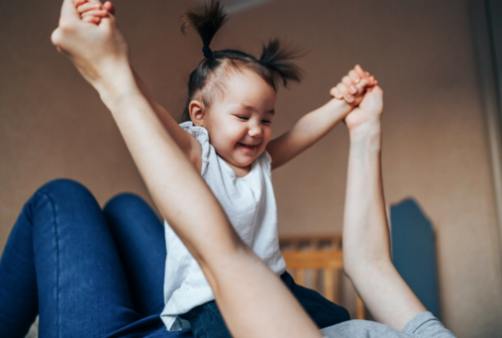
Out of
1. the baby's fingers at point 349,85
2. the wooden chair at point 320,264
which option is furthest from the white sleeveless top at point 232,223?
the wooden chair at point 320,264

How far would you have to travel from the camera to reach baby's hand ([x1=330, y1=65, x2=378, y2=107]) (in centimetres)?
77

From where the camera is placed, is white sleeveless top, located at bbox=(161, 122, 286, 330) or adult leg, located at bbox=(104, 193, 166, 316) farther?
adult leg, located at bbox=(104, 193, 166, 316)

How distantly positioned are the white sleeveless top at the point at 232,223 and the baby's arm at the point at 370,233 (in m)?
0.13

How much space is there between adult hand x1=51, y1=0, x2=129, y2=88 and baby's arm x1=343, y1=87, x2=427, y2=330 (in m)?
0.43

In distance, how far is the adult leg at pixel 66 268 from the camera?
674mm

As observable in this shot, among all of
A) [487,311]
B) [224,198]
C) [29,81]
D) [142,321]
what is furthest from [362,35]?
[142,321]

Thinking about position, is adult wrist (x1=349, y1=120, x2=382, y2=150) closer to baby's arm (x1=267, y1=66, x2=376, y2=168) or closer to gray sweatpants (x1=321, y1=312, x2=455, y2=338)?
baby's arm (x1=267, y1=66, x2=376, y2=168)

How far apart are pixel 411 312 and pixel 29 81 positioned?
129 centimetres

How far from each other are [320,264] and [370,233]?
1089 millimetres

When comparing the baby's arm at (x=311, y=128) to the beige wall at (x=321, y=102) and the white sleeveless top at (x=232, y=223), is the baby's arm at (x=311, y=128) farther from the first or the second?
the beige wall at (x=321, y=102)

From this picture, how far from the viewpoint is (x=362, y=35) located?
1947 millimetres

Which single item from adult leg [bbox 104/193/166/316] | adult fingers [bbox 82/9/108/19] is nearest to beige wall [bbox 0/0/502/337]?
adult leg [bbox 104/193/166/316]

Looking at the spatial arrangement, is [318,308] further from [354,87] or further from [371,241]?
[354,87]

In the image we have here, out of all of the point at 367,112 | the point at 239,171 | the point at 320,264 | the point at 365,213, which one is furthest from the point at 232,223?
the point at 320,264
